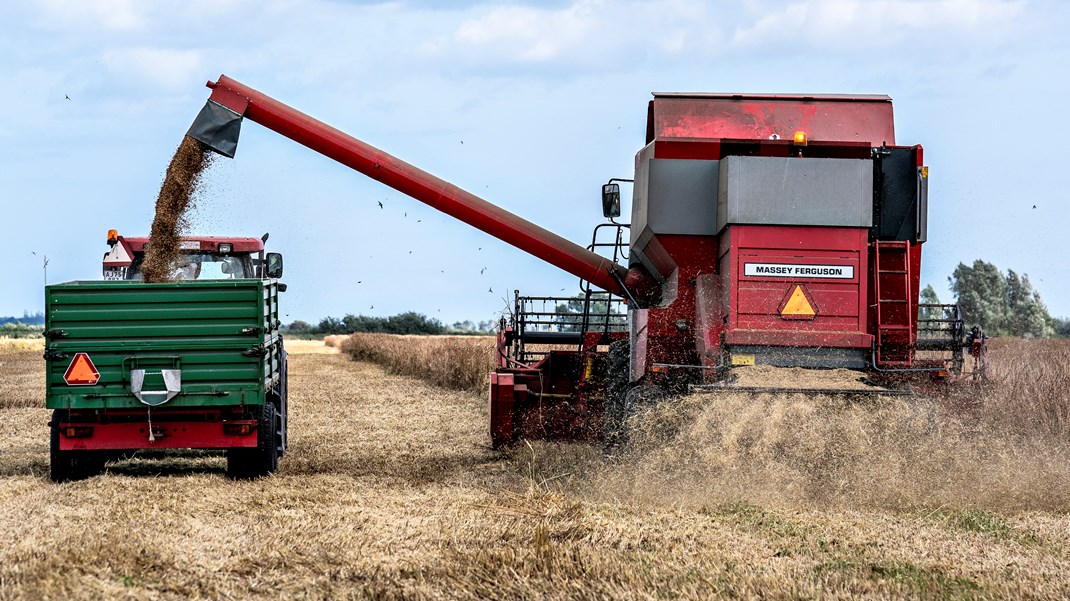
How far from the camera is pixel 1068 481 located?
8.00 meters

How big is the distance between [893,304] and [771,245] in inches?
41.2

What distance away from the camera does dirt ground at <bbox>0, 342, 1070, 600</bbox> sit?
5293 millimetres

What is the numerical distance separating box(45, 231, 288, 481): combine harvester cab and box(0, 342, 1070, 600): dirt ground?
1.12 ft

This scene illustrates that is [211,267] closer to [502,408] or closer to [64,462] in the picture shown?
[64,462]

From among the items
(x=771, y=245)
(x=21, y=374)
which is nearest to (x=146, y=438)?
(x=771, y=245)

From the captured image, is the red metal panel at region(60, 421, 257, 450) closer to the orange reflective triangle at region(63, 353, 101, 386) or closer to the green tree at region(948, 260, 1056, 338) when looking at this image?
the orange reflective triangle at region(63, 353, 101, 386)

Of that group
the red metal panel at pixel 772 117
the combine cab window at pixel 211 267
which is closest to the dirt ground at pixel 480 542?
the combine cab window at pixel 211 267

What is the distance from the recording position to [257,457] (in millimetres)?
9500

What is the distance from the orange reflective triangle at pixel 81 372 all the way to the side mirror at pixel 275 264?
8.17 ft

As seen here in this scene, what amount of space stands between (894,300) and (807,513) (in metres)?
2.12

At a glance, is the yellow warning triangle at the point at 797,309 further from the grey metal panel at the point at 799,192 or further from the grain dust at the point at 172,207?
the grain dust at the point at 172,207

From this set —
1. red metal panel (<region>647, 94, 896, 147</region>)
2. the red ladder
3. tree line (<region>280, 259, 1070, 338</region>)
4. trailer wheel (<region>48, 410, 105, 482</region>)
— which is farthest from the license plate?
tree line (<region>280, 259, 1070, 338</region>)

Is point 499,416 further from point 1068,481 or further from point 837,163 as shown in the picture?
point 1068,481

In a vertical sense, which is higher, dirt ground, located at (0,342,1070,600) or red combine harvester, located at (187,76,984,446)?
red combine harvester, located at (187,76,984,446)
